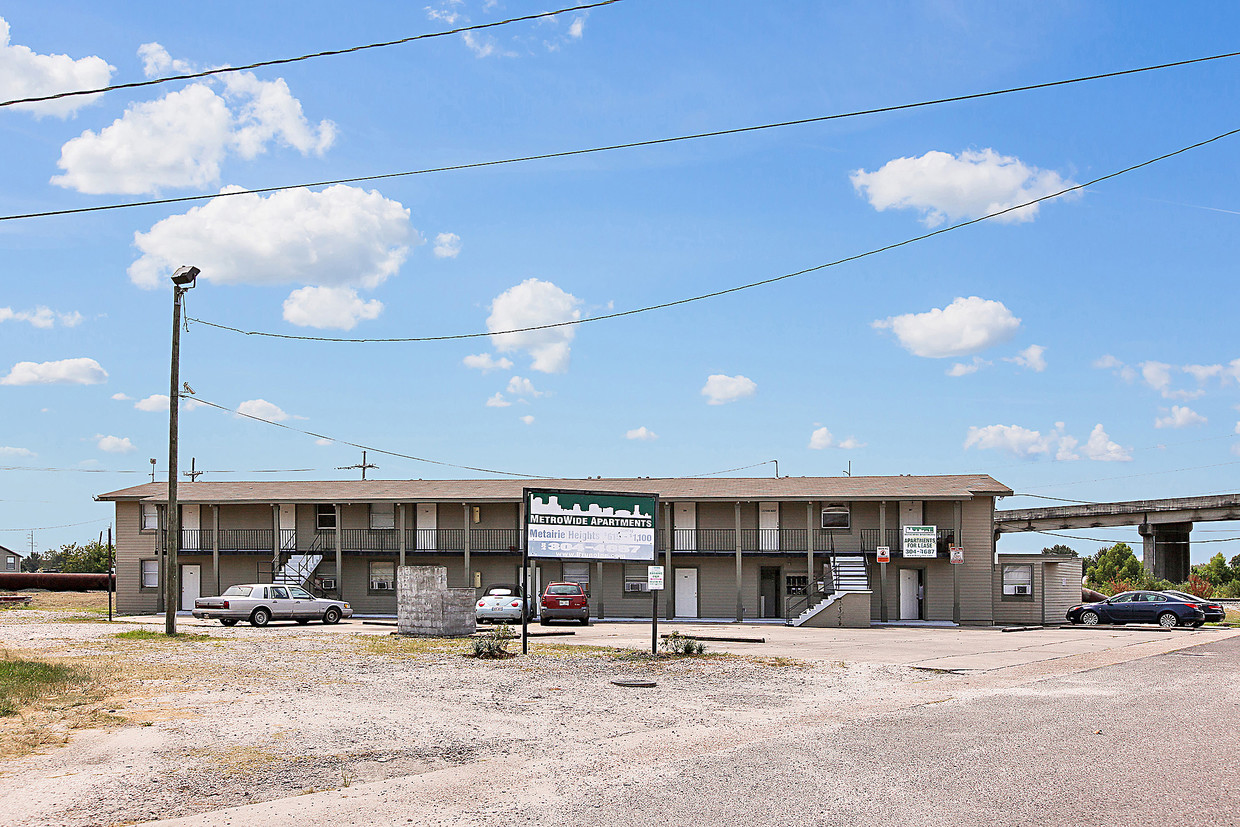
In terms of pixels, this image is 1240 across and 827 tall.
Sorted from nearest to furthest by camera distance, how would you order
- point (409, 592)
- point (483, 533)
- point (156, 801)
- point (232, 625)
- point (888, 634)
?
1. point (156, 801)
2. point (409, 592)
3. point (888, 634)
4. point (232, 625)
5. point (483, 533)

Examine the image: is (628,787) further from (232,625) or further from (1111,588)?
(1111,588)

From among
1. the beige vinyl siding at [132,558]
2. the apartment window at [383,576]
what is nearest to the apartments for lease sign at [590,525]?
the apartment window at [383,576]

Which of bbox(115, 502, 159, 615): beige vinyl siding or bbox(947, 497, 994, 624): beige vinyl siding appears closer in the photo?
bbox(947, 497, 994, 624): beige vinyl siding

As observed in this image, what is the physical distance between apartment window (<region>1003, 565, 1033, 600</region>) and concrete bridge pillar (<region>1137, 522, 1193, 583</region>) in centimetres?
2539

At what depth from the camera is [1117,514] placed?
62.0m

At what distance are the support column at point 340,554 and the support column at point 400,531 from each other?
Result: 2306 mm

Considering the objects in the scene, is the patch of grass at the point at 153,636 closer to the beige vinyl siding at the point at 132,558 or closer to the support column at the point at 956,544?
the beige vinyl siding at the point at 132,558

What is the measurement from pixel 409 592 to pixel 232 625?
10.4 metres

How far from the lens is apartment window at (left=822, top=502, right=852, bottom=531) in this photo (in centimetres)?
4066

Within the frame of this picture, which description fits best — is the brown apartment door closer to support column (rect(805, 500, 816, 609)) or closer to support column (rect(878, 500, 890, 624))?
support column (rect(805, 500, 816, 609))

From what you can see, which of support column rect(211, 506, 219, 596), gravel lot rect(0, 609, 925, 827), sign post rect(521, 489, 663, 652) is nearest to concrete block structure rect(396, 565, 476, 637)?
gravel lot rect(0, 609, 925, 827)

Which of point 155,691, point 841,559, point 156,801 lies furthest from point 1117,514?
point 156,801

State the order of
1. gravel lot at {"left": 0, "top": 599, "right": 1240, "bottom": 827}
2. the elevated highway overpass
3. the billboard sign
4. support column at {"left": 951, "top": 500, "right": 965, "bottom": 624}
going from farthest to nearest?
1. the elevated highway overpass
2. support column at {"left": 951, "top": 500, "right": 965, "bottom": 624}
3. the billboard sign
4. gravel lot at {"left": 0, "top": 599, "right": 1240, "bottom": 827}

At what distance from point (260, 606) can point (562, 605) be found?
9.81 metres
